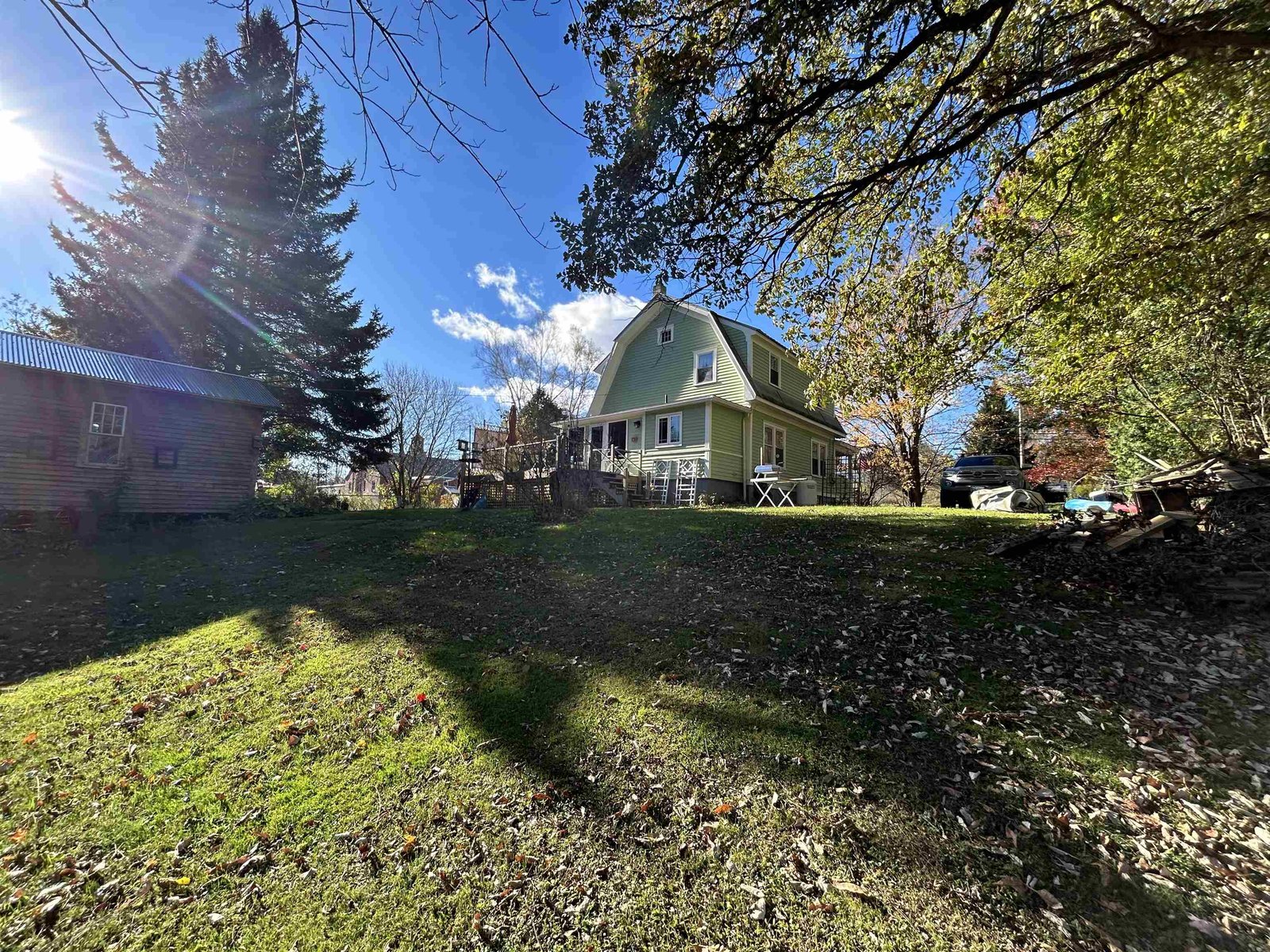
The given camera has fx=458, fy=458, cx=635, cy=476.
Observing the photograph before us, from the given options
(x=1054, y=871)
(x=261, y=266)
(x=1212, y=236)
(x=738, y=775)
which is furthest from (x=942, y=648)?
(x=261, y=266)

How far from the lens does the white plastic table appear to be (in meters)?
15.1

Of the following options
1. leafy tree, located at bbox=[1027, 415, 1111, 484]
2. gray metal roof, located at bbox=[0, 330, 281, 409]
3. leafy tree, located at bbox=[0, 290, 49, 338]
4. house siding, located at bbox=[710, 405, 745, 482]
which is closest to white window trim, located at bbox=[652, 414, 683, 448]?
house siding, located at bbox=[710, 405, 745, 482]

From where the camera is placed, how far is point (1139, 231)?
546cm

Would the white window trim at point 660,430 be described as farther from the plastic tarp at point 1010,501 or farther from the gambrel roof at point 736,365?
the plastic tarp at point 1010,501

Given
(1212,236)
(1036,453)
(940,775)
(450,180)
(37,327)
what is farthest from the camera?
(1036,453)

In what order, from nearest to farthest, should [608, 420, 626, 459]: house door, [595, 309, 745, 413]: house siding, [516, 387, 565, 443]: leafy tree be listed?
1. [595, 309, 745, 413]: house siding
2. [608, 420, 626, 459]: house door
3. [516, 387, 565, 443]: leafy tree

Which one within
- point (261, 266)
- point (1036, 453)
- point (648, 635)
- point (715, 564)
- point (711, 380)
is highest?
point (261, 266)

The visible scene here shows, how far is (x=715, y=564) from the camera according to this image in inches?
250

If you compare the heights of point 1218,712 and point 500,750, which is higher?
point 1218,712

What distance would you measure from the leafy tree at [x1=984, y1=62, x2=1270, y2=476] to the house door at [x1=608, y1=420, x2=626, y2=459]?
12.6m

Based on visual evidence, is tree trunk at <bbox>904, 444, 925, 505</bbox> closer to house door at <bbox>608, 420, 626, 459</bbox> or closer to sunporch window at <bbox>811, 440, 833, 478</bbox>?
sunporch window at <bbox>811, 440, 833, 478</bbox>

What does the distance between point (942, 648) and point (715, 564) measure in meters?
2.90

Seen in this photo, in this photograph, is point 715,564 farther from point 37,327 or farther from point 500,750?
point 37,327

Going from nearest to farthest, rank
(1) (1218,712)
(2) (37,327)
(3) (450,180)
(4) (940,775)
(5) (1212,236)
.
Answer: (4) (940,775) < (1) (1218,712) < (3) (450,180) < (5) (1212,236) < (2) (37,327)
